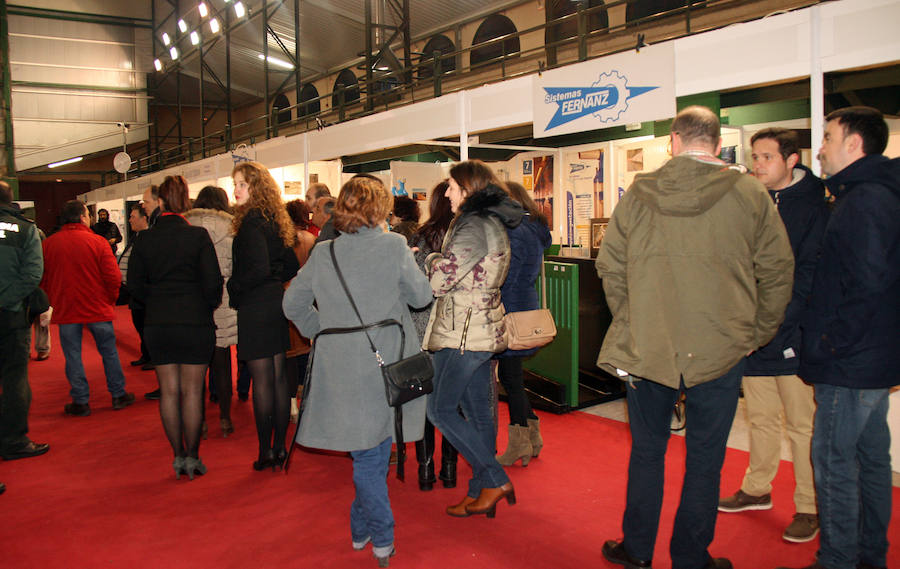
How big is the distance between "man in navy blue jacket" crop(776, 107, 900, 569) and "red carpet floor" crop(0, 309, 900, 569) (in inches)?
16.2

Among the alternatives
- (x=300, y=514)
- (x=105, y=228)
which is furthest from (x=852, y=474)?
(x=105, y=228)

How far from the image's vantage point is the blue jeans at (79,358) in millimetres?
4840

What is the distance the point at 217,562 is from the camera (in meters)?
2.53

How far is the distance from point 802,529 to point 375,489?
1757mm

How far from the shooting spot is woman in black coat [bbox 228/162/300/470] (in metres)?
3.19

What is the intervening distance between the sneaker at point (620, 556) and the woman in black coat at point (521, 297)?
1.03 meters

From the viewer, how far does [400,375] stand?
2.33 metres

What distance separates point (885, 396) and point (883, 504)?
39 cm

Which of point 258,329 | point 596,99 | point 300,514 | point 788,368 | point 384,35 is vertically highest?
point 384,35

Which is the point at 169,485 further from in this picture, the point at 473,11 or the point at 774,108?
the point at 473,11

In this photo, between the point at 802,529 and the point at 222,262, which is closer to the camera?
the point at 802,529

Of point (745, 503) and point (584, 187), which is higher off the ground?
point (584, 187)

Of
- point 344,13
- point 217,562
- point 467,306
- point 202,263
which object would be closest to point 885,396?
point 467,306

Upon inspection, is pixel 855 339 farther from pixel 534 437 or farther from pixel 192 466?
pixel 192 466
